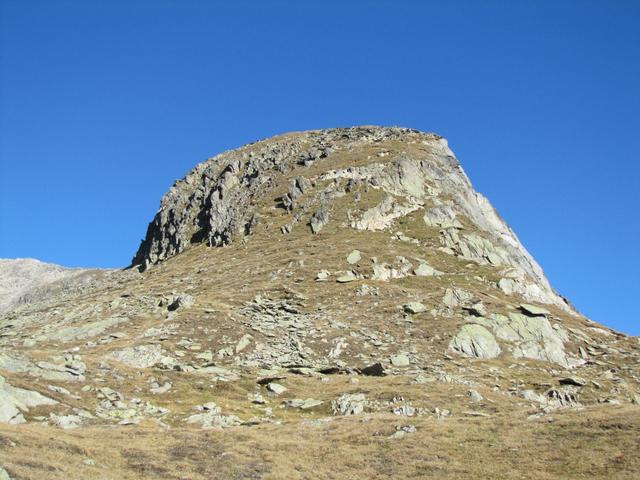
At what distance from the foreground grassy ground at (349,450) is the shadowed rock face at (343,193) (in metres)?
43.6

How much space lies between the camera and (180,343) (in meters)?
53.3

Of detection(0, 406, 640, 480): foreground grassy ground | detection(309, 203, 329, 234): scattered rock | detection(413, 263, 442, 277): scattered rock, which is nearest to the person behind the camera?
detection(0, 406, 640, 480): foreground grassy ground

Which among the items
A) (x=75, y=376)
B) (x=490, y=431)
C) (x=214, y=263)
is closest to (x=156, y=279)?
(x=214, y=263)

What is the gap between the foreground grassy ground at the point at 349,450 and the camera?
2524 cm

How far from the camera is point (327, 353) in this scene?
54.0 m

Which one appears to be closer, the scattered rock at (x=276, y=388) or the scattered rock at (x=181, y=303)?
the scattered rock at (x=276, y=388)

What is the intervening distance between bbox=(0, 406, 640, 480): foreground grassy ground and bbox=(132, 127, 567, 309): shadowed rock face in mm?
43630

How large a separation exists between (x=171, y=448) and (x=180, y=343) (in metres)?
24.5

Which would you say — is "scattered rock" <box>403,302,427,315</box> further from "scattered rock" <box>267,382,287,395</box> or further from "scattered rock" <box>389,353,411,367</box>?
"scattered rock" <box>267,382,287,395</box>

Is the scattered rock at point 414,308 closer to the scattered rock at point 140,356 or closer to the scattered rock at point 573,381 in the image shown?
the scattered rock at point 573,381

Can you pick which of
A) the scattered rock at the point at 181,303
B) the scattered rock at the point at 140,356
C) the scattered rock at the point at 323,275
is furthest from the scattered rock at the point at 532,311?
the scattered rock at the point at 140,356

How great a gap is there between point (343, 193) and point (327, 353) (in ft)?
158

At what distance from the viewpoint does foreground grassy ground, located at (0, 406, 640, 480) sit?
25.2m

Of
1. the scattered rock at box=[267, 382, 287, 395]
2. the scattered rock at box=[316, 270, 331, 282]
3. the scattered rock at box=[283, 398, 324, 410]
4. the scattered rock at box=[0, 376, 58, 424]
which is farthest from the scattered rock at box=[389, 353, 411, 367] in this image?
the scattered rock at box=[0, 376, 58, 424]
